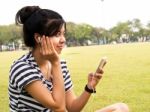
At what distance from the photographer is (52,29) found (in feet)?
10.4

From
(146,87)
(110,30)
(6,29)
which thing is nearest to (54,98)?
(146,87)

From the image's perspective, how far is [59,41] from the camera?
3170 millimetres

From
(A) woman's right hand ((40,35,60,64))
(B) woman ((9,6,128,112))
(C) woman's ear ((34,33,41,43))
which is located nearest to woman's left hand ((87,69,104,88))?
(B) woman ((9,6,128,112))

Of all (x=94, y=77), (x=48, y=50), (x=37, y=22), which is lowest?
(x=94, y=77)

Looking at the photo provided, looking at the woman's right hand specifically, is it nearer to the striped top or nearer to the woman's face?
the woman's face

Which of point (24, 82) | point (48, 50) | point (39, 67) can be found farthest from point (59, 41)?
point (24, 82)

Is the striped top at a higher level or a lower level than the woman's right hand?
lower

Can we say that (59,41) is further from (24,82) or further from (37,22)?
(24,82)

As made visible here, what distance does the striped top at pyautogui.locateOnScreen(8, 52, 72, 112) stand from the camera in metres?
3.17

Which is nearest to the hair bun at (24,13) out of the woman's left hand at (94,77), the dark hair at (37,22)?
the dark hair at (37,22)

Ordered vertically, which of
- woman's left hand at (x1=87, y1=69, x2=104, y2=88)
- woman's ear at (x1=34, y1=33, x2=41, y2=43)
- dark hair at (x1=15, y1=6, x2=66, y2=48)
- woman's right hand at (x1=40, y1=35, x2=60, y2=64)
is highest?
dark hair at (x1=15, y1=6, x2=66, y2=48)

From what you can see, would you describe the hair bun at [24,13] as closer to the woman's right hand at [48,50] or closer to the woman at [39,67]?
the woman at [39,67]

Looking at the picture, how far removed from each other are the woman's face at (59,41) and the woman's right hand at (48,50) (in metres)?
0.06

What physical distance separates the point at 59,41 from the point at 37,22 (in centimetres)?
22
